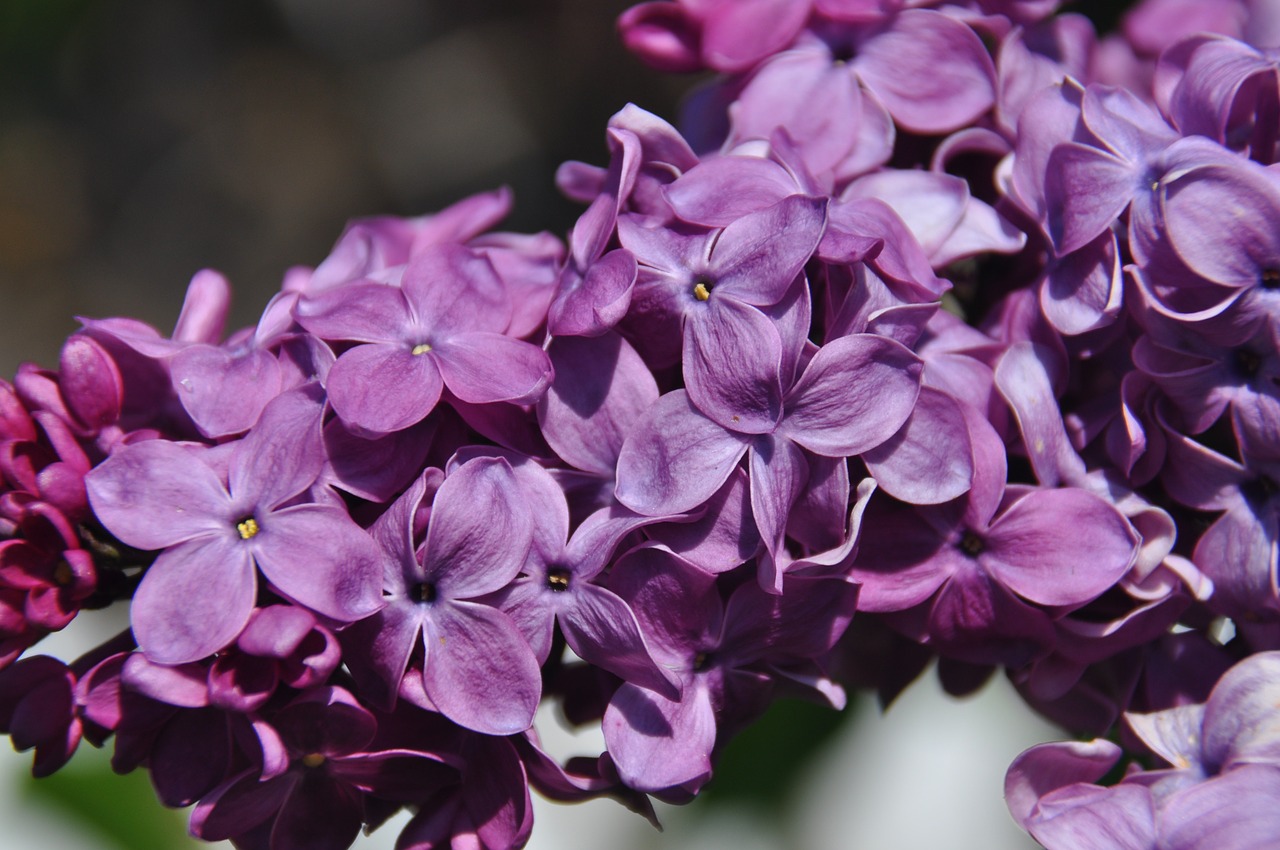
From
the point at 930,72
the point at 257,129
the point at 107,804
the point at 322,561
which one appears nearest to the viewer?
the point at 322,561

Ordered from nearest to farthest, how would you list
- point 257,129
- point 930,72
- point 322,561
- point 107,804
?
point 322,561
point 930,72
point 107,804
point 257,129

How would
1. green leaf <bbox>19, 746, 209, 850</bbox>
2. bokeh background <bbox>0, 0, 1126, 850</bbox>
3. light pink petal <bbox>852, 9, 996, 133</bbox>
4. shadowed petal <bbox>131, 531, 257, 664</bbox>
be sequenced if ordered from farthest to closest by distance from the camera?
bokeh background <bbox>0, 0, 1126, 850</bbox> < green leaf <bbox>19, 746, 209, 850</bbox> < light pink petal <bbox>852, 9, 996, 133</bbox> < shadowed petal <bbox>131, 531, 257, 664</bbox>

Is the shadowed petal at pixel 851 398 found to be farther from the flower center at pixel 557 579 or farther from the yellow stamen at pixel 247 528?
the yellow stamen at pixel 247 528

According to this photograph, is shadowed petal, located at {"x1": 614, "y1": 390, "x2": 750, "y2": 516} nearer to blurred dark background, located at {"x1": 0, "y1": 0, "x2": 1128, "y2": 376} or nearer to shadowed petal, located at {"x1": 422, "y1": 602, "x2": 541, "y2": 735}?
shadowed petal, located at {"x1": 422, "y1": 602, "x2": 541, "y2": 735}

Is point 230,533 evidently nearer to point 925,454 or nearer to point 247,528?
point 247,528

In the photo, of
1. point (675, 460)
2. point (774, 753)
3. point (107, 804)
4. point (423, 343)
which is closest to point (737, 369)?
point (675, 460)

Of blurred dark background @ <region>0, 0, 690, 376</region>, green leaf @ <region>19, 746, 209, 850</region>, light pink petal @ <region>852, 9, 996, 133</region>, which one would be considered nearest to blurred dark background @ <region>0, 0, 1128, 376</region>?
blurred dark background @ <region>0, 0, 690, 376</region>

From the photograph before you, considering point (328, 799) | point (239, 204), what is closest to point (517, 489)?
point (328, 799)
